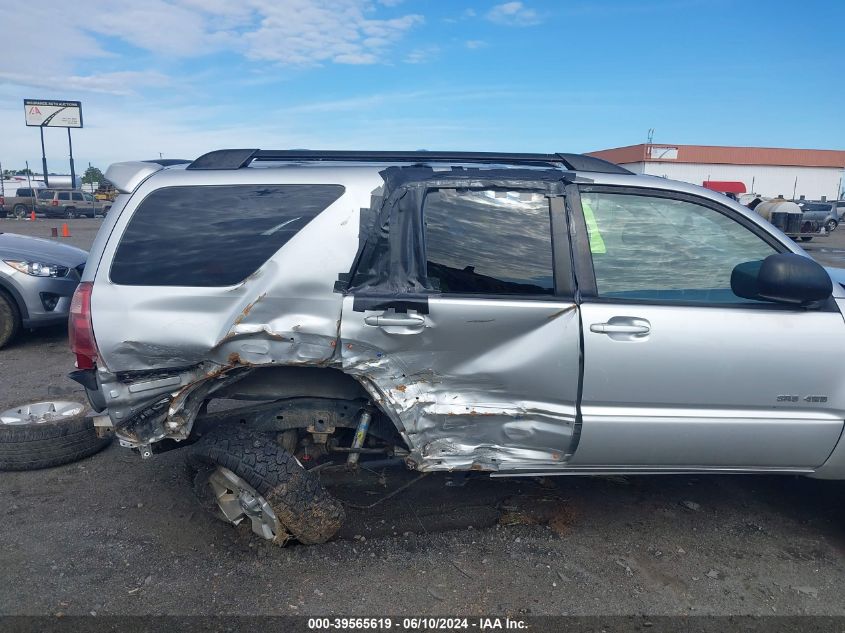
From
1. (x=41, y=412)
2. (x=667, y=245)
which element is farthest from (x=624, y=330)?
(x=41, y=412)

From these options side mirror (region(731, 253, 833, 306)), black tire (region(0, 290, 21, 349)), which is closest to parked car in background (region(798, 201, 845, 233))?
side mirror (region(731, 253, 833, 306))

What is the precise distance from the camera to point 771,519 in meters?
3.76

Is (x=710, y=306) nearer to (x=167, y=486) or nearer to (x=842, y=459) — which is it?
(x=842, y=459)

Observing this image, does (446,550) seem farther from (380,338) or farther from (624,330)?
(624,330)

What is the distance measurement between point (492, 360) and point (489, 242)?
571mm

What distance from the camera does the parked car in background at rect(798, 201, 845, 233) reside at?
2566 cm

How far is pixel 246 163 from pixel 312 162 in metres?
0.38

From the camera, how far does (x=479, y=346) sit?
3.12m

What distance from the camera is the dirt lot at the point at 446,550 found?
301 cm

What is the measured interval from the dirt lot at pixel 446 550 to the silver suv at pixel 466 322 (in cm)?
38

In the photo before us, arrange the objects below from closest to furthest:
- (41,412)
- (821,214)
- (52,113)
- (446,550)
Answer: (446,550) → (41,412) → (821,214) → (52,113)

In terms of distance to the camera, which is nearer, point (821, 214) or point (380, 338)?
point (380, 338)

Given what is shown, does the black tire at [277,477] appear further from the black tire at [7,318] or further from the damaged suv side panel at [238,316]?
the black tire at [7,318]

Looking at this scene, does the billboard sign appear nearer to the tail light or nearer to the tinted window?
the tail light
